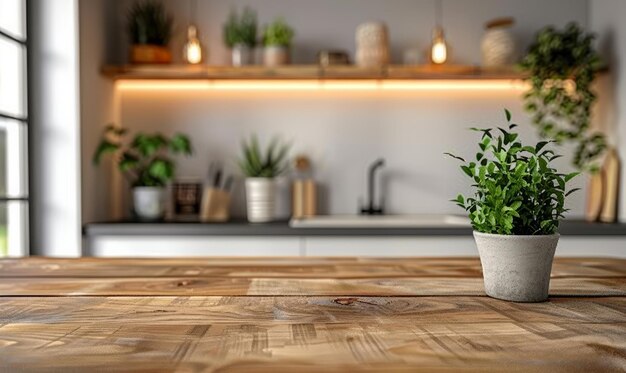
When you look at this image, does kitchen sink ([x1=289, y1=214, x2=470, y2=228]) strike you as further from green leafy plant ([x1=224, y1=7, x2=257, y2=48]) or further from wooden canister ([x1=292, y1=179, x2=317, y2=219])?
green leafy plant ([x1=224, y1=7, x2=257, y2=48])

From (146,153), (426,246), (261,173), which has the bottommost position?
(426,246)

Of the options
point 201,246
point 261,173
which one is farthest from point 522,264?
point 261,173

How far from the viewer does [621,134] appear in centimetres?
283

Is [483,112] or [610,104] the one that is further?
[483,112]

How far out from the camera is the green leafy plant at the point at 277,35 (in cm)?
298

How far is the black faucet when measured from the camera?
10.1 feet

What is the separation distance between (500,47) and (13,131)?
2333mm

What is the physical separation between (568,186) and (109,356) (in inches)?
115

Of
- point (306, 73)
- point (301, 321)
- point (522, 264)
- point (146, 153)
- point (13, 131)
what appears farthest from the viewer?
point (306, 73)

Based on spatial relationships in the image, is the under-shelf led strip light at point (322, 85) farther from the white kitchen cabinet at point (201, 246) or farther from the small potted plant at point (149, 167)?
the white kitchen cabinet at point (201, 246)

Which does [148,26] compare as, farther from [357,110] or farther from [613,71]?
[613,71]

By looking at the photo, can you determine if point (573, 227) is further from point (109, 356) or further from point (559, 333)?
point (109, 356)

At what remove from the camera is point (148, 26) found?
297 cm

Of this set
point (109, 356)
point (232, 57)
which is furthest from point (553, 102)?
point (109, 356)
